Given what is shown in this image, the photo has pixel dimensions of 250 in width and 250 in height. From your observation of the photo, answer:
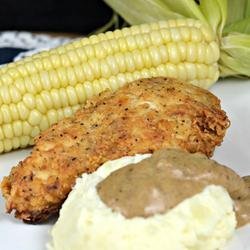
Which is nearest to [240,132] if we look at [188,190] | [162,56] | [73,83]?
[162,56]

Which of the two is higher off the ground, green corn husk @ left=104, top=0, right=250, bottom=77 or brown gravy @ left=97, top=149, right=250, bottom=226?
brown gravy @ left=97, top=149, right=250, bottom=226

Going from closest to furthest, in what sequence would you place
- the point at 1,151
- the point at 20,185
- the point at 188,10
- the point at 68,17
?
the point at 20,185 < the point at 1,151 < the point at 188,10 < the point at 68,17

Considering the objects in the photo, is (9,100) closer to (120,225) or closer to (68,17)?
(120,225)

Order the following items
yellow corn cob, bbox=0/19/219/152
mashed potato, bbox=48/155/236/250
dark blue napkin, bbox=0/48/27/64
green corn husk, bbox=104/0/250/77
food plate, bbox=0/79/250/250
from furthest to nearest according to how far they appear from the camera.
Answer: dark blue napkin, bbox=0/48/27/64 < green corn husk, bbox=104/0/250/77 < yellow corn cob, bbox=0/19/219/152 < food plate, bbox=0/79/250/250 < mashed potato, bbox=48/155/236/250

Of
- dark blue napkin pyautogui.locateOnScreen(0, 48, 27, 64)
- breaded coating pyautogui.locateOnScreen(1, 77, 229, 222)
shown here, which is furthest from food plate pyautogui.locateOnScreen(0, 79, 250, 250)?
dark blue napkin pyautogui.locateOnScreen(0, 48, 27, 64)

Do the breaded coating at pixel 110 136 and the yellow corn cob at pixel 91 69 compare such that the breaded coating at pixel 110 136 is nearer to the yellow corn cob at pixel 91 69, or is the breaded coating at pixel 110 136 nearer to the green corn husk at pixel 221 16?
the yellow corn cob at pixel 91 69

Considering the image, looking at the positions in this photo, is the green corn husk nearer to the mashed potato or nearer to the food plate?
the food plate
